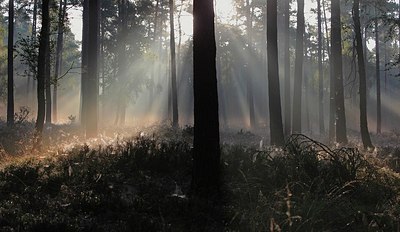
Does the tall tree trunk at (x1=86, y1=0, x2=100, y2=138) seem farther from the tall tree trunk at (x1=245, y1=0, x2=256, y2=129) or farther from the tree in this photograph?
the tall tree trunk at (x1=245, y1=0, x2=256, y2=129)

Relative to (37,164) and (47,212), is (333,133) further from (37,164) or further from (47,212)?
(47,212)

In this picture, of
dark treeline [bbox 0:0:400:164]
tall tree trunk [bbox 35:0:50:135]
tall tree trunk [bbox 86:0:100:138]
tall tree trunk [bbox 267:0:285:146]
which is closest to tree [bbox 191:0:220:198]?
dark treeline [bbox 0:0:400:164]

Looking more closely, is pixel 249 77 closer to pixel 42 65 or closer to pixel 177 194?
pixel 42 65

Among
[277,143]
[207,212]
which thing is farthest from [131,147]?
[277,143]

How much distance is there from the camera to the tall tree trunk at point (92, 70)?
16859 millimetres

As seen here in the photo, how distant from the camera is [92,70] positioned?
56.2 feet

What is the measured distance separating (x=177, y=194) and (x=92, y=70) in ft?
36.1

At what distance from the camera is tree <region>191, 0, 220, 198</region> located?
292 inches

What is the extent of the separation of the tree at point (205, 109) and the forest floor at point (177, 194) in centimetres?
33

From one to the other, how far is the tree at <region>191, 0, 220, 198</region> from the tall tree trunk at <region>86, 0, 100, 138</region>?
1007 cm

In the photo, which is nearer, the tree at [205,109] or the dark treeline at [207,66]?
the tree at [205,109]

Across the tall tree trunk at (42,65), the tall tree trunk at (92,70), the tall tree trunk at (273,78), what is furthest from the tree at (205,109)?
the tall tree trunk at (92,70)

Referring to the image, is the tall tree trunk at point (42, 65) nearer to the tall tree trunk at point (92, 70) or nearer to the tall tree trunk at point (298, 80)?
the tall tree trunk at point (92, 70)

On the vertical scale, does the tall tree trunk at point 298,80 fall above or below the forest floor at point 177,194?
above
